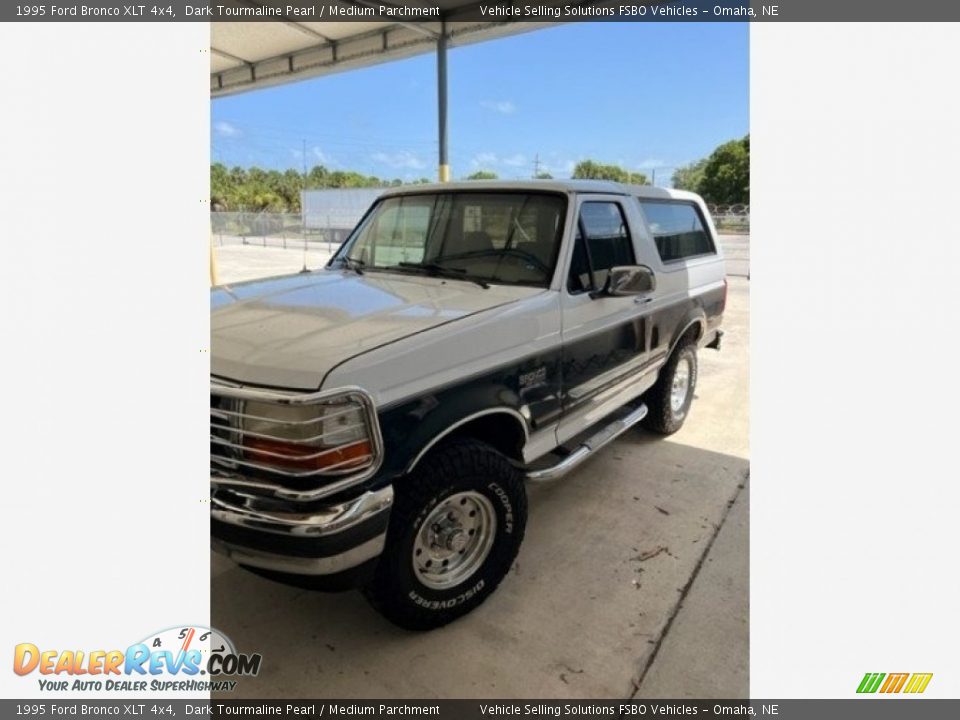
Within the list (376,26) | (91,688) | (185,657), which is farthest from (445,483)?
(376,26)

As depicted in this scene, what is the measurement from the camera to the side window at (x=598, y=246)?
3441 millimetres

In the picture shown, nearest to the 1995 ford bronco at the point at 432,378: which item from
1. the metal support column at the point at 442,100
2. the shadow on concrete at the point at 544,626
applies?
the shadow on concrete at the point at 544,626

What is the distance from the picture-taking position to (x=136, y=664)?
6.05 ft

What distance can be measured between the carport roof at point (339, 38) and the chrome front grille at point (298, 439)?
8417 mm

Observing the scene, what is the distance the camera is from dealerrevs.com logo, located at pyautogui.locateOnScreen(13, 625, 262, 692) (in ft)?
5.60

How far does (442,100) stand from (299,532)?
1093 centimetres

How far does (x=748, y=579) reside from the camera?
3055 mm

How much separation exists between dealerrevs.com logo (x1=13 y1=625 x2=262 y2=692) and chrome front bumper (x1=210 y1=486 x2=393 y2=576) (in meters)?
0.34

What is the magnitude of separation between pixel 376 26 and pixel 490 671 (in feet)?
35.1

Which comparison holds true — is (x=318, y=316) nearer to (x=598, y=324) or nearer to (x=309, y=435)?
(x=309, y=435)

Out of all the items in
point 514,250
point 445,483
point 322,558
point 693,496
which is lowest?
point 693,496

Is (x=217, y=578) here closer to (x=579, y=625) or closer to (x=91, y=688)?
(x=91, y=688)

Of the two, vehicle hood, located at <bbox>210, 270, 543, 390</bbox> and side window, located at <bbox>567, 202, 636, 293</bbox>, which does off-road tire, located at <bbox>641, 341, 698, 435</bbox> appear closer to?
side window, located at <bbox>567, 202, 636, 293</bbox>
